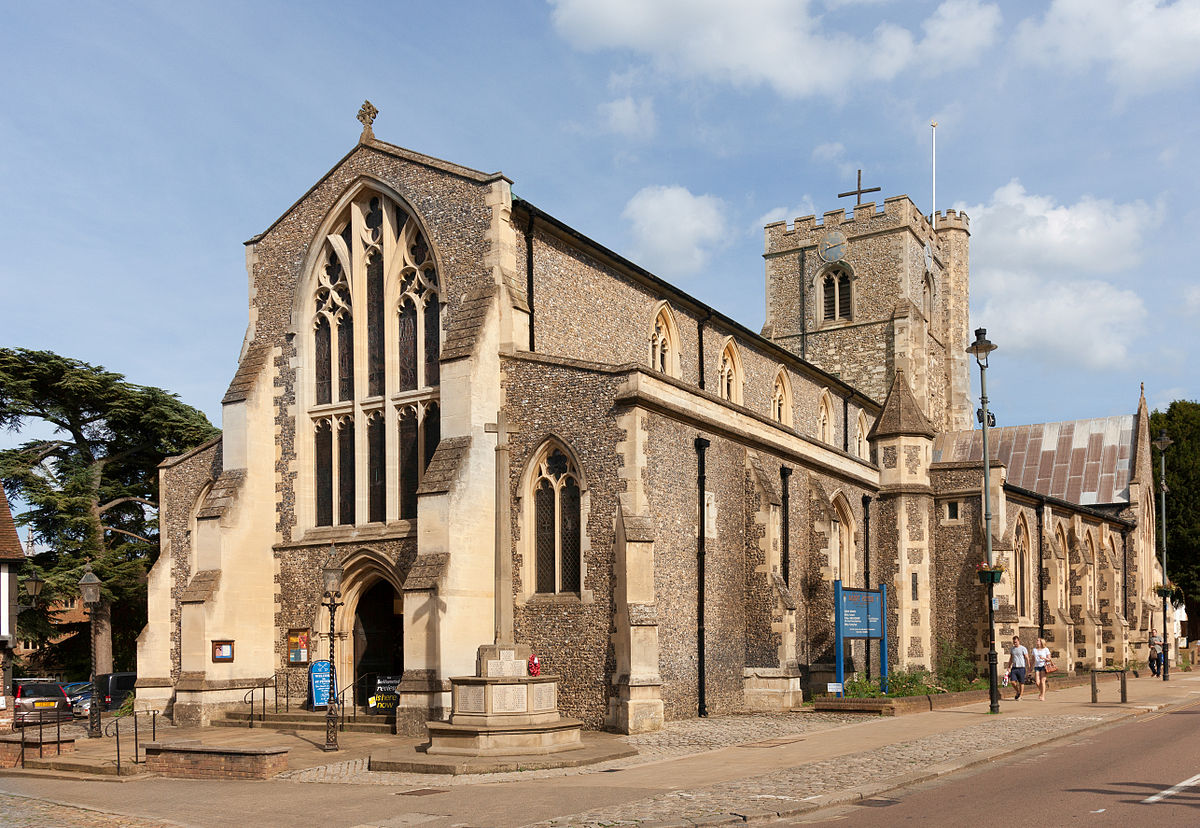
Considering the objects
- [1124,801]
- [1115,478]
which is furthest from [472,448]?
[1115,478]

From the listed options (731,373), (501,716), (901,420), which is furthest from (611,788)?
(901,420)

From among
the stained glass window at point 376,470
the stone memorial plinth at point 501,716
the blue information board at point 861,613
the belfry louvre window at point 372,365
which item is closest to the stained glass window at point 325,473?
the belfry louvre window at point 372,365

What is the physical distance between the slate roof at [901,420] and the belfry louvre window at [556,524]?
16.7 metres

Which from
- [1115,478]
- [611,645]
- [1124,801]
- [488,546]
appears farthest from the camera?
[1115,478]

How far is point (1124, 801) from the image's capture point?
35.6 feet

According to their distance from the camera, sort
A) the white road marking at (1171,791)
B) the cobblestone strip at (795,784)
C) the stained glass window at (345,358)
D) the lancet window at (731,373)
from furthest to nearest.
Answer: the lancet window at (731,373), the stained glass window at (345,358), the white road marking at (1171,791), the cobblestone strip at (795,784)

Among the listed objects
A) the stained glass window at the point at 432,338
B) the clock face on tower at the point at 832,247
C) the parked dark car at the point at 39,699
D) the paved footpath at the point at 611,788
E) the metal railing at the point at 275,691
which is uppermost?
the clock face on tower at the point at 832,247

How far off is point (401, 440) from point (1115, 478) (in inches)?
1369

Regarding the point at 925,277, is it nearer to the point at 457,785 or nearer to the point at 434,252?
the point at 434,252

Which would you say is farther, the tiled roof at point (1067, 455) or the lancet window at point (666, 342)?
the tiled roof at point (1067, 455)

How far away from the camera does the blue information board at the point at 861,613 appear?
912 inches

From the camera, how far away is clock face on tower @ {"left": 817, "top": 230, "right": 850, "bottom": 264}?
49.6 meters

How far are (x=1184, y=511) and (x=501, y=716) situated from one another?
5293 centimetres

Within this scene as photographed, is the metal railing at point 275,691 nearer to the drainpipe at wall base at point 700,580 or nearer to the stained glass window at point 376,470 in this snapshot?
the stained glass window at point 376,470
